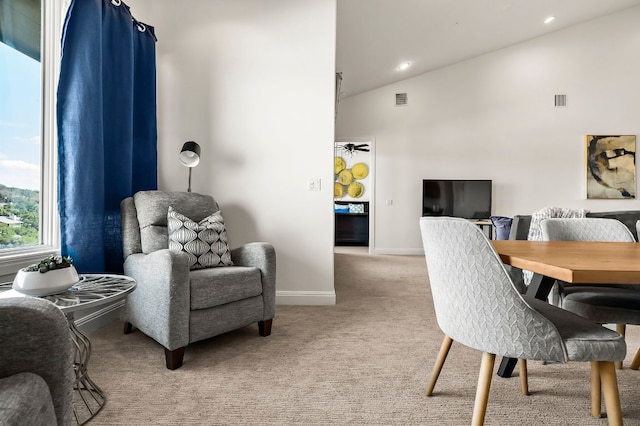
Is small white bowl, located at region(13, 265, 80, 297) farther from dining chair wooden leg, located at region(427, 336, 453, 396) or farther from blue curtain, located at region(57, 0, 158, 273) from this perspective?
dining chair wooden leg, located at region(427, 336, 453, 396)

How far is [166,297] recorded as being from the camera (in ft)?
5.81

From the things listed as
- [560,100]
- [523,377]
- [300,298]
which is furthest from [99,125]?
[560,100]

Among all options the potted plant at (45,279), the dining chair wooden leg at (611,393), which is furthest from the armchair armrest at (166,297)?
the dining chair wooden leg at (611,393)

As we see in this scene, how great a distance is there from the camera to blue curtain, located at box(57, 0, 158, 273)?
2.06m

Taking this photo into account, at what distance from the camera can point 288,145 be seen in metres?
2.95

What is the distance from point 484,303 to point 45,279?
1.57m

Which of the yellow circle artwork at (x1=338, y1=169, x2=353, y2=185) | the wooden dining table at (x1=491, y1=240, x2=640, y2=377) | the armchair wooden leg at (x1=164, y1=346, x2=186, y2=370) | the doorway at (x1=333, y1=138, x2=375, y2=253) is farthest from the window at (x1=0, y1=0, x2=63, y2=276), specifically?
the yellow circle artwork at (x1=338, y1=169, x2=353, y2=185)

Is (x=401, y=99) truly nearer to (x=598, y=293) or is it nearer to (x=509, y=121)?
(x=509, y=121)

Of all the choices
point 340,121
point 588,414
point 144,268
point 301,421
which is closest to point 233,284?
point 144,268

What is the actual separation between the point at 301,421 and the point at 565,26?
7635 millimetres

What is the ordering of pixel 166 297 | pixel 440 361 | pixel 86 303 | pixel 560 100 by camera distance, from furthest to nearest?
pixel 560 100 → pixel 166 297 → pixel 440 361 → pixel 86 303

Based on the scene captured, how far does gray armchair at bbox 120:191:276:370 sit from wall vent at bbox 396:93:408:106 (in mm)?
5038

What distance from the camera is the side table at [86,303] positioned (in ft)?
4.24

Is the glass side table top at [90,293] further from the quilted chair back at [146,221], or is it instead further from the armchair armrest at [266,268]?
the armchair armrest at [266,268]
